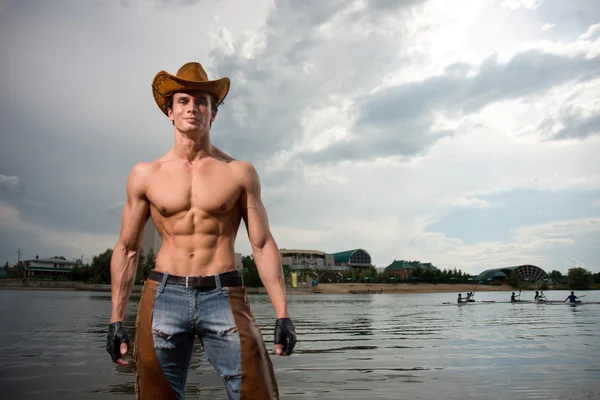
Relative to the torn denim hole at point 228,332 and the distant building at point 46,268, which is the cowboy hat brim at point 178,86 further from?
the distant building at point 46,268

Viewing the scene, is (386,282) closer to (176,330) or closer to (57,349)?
(57,349)

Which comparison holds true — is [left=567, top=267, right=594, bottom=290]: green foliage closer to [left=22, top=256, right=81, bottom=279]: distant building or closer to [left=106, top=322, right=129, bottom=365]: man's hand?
[left=22, top=256, right=81, bottom=279]: distant building

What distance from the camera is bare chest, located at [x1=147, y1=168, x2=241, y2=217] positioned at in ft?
12.1

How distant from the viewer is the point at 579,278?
7603 inches

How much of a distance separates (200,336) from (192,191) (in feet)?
3.19

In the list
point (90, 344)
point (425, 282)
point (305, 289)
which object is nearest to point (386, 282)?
point (425, 282)

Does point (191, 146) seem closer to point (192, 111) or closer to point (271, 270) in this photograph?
point (192, 111)

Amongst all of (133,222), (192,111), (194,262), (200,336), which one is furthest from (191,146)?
(200,336)

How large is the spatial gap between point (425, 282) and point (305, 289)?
168ft

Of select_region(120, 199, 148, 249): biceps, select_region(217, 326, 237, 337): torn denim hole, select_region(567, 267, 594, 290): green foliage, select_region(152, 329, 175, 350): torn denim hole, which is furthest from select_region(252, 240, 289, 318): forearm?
select_region(567, 267, 594, 290): green foliage

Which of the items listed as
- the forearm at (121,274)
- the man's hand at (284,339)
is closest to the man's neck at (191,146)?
the forearm at (121,274)

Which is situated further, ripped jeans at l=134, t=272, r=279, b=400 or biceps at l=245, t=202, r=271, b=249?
biceps at l=245, t=202, r=271, b=249

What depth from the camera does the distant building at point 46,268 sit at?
176 metres

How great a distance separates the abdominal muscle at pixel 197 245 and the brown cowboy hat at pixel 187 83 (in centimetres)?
85
